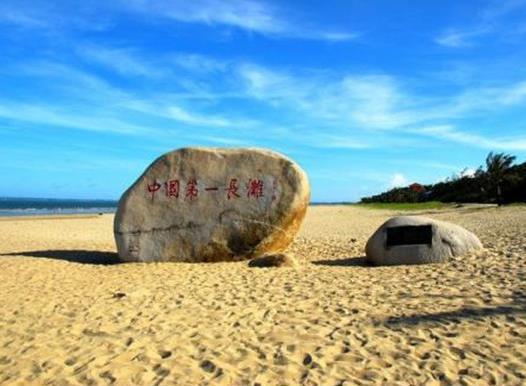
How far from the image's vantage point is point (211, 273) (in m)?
12.1

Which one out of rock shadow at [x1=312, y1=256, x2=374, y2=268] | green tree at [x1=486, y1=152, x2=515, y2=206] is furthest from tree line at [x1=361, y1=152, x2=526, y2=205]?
rock shadow at [x1=312, y1=256, x2=374, y2=268]

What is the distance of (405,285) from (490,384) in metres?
4.49

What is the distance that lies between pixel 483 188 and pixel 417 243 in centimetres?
3652

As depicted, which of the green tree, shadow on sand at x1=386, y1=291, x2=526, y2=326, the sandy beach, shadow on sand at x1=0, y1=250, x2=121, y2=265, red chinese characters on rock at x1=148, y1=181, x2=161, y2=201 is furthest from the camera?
the green tree

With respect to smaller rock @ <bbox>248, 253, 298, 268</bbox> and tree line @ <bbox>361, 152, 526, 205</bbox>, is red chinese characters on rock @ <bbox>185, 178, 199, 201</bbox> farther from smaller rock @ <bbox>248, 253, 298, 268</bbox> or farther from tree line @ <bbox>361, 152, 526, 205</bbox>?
tree line @ <bbox>361, 152, 526, 205</bbox>

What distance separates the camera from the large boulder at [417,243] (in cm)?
1242

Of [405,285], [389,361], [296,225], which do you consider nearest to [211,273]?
[296,225]

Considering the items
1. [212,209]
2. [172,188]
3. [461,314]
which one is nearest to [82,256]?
[172,188]

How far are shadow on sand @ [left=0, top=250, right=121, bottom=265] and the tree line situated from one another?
33667 millimetres

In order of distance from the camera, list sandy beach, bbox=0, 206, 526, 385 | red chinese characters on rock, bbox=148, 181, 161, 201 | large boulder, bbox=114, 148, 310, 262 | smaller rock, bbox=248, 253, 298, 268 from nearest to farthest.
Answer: sandy beach, bbox=0, 206, 526, 385 → smaller rock, bbox=248, 253, 298, 268 → large boulder, bbox=114, 148, 310, 262 → red chinese characters on rock, bbox=148, 181, 161, 201

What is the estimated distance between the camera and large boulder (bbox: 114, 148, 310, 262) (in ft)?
46.0

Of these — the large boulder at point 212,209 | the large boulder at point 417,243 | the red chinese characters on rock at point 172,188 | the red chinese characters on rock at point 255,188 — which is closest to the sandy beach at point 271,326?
the large boulder at point 417,243

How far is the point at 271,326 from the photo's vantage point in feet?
24.2

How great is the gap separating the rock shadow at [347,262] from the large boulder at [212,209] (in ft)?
3.92
